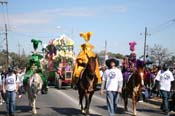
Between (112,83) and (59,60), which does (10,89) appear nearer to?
(112,83)

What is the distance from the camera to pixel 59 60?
Result: 41250 millimetres

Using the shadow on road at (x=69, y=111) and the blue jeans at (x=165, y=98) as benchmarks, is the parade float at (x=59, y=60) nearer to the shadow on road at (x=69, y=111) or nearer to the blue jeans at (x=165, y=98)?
the shadow on road at (x=69, y=111)

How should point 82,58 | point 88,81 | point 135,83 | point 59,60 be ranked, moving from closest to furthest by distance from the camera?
1. point 88,81
2. point 135,83
3. point 82,58
4. point 59,60

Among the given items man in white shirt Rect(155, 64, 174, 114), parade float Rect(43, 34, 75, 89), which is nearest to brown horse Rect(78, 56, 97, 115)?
man in white shirt Rect(155, 64, 174, 114)

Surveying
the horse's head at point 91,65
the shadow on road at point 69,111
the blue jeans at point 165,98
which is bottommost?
the shadow on road at point 69,111

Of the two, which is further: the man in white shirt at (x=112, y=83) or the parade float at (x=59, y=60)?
the parade float at (x=59, y=60)

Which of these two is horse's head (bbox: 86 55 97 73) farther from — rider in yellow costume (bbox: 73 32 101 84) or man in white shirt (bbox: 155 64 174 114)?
man in white shirt (bbox: 155 64 174 114)

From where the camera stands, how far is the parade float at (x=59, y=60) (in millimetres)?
38094

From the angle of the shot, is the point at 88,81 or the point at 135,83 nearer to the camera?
the point at 88,81

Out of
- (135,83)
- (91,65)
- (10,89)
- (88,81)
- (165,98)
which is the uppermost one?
(91,65)

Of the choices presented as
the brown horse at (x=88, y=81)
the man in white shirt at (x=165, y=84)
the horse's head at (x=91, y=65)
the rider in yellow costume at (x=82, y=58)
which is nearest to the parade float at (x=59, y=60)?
the rider in yellow costume at (x=82, y=58)

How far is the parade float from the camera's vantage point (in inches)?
1500

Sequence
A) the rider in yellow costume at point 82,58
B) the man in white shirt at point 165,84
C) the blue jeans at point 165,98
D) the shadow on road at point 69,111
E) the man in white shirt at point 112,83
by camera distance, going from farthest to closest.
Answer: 1. the rider in yellow costume at point 82,58
2. the man in white shirt at point 165,84
3. the blue jeans at point 165,98
4. the shadow on road at point 69,111
5. the man in white shirt at point 112,83

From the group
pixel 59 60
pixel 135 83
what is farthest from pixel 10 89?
pixel 59 60
